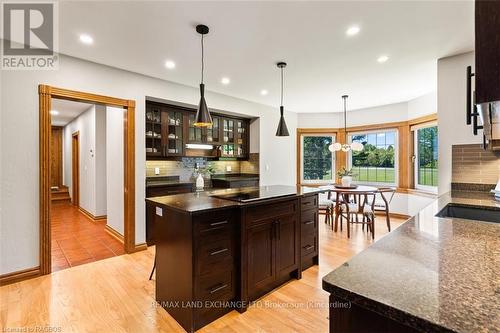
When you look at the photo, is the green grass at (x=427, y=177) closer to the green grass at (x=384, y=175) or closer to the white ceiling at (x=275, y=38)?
the green grass at (x=384, y=175)

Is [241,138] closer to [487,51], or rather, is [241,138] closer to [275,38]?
[275,38]

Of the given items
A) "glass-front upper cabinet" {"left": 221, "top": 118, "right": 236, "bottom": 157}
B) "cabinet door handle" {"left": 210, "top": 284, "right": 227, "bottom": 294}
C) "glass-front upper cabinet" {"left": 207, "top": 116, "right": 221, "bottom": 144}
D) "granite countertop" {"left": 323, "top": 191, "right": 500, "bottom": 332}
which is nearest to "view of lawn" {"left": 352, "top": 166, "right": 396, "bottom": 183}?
"glass-front upper cabinet" {"left": 221, "top": 118, "right": 236, "bottom": 157}

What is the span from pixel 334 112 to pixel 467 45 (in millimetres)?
3506

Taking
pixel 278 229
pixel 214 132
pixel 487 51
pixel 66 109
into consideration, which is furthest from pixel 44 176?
pixel 66 109


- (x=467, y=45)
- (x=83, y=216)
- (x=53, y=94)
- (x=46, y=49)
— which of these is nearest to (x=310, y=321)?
(x=467, y=45)

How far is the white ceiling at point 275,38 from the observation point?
211cm

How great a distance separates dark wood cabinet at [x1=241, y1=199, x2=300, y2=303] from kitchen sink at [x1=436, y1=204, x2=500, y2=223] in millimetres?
1317

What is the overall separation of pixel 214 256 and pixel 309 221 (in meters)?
1.38

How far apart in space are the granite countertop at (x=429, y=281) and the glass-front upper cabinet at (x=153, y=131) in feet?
12.3

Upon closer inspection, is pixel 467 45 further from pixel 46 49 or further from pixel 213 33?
pixel 46 49

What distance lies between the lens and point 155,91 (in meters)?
3.75

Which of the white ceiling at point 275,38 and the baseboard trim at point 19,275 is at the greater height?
the white ceiling at point 275,38

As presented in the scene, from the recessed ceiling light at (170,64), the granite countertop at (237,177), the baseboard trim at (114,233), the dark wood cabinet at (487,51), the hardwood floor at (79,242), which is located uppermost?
the recessed ceiling light at (170,64)

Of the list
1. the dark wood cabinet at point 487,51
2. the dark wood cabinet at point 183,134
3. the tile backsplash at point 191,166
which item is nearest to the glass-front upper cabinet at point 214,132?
the dark wood cabinet at point 183,134
